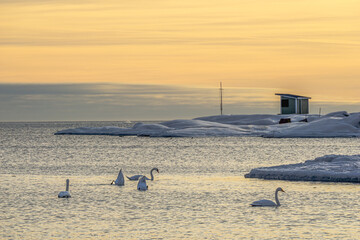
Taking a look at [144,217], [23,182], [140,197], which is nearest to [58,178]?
[23,182]

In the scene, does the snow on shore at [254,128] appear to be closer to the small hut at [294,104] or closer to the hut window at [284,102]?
the small hut at [294,104]

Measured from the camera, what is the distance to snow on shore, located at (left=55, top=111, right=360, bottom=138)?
325 feet

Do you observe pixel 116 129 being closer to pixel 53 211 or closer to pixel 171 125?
pixel 171 125

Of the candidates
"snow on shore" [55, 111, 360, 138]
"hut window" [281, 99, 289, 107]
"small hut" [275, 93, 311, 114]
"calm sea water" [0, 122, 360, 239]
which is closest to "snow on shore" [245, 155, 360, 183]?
"calm sea water" [0, 122, 360, 239]

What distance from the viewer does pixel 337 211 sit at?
933 inches

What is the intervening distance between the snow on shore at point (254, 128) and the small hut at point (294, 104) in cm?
308

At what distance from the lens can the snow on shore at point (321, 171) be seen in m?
31.3

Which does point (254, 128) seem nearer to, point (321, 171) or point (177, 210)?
point (321, 171)

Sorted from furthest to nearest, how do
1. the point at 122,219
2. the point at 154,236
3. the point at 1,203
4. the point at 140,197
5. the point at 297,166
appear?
the point at 297,166 < the point at 140,197 < the point at 1,203 < the point at 122,219 < the point at 154,236

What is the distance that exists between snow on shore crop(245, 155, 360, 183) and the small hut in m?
95.3

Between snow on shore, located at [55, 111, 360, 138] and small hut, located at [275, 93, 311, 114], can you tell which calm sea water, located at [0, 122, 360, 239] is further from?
small hut, located at [275, 93, 311, 114]

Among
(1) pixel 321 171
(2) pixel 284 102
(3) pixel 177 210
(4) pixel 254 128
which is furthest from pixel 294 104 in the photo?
(3) pixel 177 210

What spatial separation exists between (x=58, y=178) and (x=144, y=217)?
671 inches

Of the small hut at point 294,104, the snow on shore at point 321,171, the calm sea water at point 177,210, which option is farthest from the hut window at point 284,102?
the snow on shore at point 321,171
